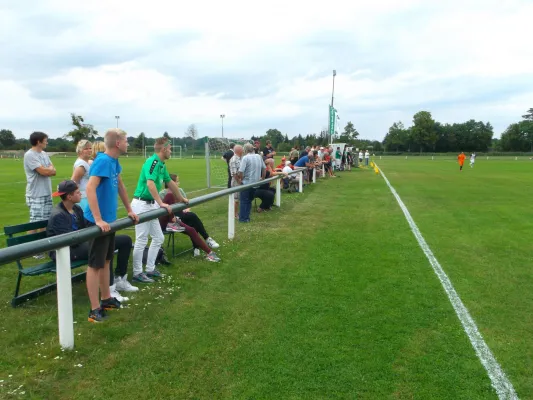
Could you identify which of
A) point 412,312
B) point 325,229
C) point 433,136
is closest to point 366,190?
point 325,229

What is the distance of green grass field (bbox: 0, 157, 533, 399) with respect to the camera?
3.22 meters

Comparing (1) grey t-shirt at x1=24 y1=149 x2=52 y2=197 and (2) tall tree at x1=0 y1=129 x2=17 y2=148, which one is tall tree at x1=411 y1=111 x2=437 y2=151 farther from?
(1) grey t-shirt at x1=24 y1=149 x2=52 y2=197

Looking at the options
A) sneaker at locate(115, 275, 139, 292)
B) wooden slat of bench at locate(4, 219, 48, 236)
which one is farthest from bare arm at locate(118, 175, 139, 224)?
wooden slat of bench at locate(4, 219, 48, 236)

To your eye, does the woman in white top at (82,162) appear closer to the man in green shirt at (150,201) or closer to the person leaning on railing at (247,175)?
the man in green shirt at (150,201)

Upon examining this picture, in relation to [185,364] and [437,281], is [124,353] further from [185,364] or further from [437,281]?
[437,281]

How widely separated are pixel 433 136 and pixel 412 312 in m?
114

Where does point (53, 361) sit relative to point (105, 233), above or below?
below

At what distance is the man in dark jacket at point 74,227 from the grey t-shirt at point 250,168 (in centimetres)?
510

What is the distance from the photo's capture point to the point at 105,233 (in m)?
4.03

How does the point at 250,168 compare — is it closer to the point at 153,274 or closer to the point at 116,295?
the point at 153,274

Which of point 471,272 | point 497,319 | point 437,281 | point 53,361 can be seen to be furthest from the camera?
point 471,272

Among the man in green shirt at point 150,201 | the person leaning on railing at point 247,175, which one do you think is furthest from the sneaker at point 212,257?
the person leaning on railing at point 247,175

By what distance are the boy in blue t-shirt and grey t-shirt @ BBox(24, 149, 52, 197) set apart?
2.95m

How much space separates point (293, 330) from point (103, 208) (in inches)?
88.4
